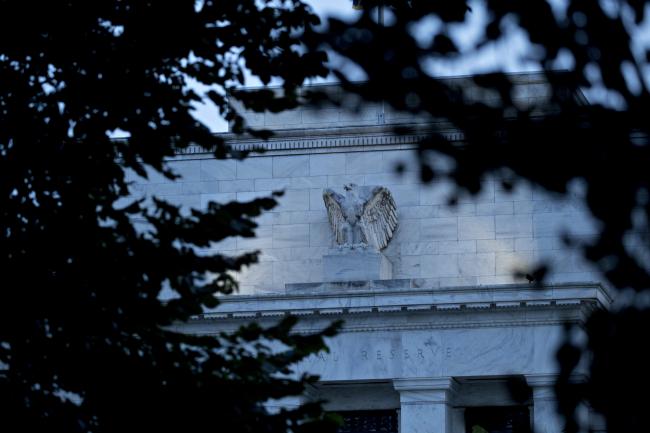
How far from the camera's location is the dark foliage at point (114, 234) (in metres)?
14.0

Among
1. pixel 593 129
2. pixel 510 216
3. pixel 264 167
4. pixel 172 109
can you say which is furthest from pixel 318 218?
pixel 593 129

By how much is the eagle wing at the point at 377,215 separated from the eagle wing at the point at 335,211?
1.65 ft

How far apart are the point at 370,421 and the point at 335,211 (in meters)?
4.60

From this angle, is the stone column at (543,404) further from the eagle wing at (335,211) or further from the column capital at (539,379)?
the eagle wing at (335,211)

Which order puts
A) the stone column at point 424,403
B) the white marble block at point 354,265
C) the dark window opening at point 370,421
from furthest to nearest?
1. the white marble block at point 354,265
2. the dark window opening at point 370,421
3. the stone column at point 424,403

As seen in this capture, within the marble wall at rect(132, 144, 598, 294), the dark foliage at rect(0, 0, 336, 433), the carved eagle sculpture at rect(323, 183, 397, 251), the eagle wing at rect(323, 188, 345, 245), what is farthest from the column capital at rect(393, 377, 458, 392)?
the dark foliage at rect(0, 0, 336, 433)

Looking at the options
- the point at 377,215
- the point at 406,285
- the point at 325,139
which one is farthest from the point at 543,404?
the point at 325,139

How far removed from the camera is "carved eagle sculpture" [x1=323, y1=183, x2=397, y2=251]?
34.8 m

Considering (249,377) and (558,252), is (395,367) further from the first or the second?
(249,377)

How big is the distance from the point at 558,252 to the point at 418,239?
3.11 m

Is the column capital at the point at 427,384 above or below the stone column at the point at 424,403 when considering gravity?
above

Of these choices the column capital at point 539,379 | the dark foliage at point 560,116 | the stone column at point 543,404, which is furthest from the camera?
the column capital at point 539,379

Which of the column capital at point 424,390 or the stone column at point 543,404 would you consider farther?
the column capital at point 424,390

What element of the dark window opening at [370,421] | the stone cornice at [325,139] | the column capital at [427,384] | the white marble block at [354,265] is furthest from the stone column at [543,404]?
the stone cornice at [325,139]
